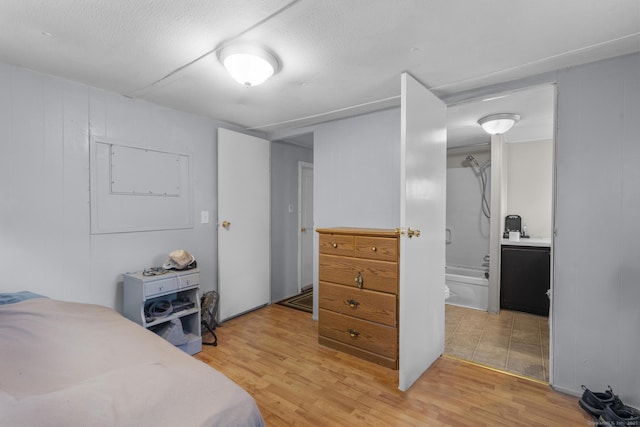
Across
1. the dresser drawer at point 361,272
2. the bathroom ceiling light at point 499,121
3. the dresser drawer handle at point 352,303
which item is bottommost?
the dresser drawer handle at point 352,303

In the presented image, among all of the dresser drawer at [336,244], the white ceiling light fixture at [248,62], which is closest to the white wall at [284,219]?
the dresser drawer at [336,244]

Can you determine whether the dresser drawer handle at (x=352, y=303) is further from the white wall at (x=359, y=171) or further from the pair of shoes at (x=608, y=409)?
the pair of shoes at (x=608, y=409)

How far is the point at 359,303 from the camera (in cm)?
250

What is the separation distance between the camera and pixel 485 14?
148 centimetres

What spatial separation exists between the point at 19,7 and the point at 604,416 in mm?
3781

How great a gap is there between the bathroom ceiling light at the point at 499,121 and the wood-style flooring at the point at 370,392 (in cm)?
228

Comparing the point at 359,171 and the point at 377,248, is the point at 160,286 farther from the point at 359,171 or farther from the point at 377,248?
the point at 359,171

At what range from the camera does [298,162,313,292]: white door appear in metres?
4.48

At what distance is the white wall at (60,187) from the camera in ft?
6.72

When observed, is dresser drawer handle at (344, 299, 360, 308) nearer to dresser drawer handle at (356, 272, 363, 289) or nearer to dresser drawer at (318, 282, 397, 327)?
dresser drawer at (318, 282, 397, 327)

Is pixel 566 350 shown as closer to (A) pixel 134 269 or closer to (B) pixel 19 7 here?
(A) pixel 134 269

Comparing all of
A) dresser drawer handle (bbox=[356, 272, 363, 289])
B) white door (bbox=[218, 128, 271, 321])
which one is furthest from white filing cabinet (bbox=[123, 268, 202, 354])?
dresser drawer handle (bbox=[356, 272, 363, 289])

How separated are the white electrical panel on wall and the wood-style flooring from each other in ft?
4.30

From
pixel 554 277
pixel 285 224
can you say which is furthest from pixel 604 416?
pixel 285 224
